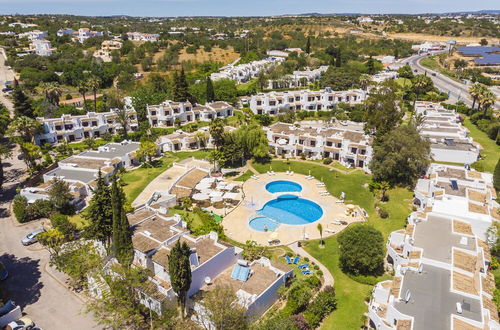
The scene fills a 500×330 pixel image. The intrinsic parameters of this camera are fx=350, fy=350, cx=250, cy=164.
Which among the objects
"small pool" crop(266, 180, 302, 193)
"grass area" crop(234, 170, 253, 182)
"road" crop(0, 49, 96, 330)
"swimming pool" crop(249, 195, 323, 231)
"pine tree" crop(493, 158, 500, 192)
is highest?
"pine tree" crop(493, 158, 500, 192)

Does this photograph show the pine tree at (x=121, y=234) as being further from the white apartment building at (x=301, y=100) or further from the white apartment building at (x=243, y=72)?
the white apartment building at (x=243, y=72)

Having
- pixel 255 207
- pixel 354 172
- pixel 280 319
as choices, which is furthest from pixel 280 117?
pixel 280 319

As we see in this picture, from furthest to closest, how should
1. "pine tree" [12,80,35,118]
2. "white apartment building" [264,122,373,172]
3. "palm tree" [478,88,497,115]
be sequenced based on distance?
"palm tree" [478,88,497,115] < "pine tree" [12,80,35,118] < "white apartment building" [264,122,373,172]

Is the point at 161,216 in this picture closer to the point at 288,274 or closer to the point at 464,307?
the point at 288,274

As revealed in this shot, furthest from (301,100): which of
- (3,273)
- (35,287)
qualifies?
(3,273)

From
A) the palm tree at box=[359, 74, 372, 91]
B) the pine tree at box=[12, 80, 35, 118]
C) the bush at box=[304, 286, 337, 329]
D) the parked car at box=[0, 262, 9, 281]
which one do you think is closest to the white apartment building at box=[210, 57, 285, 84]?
the palm tree at box=[359, 74, 372, 91]

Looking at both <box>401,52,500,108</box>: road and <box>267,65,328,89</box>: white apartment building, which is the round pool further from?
<box>401,52,500,108</box>: road

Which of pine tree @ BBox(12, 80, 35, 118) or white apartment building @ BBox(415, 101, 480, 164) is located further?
pine tree @ BBox(12, 80, 35, 118)
